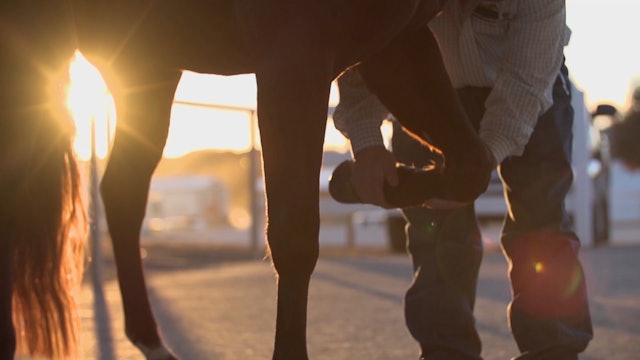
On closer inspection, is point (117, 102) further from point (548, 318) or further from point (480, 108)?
point (548, 318)

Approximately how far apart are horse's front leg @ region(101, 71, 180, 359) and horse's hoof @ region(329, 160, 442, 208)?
2.12ft

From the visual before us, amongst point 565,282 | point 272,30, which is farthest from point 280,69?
point 565,282

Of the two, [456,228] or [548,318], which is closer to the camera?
[548,318]

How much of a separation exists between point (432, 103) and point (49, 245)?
0.91 meters

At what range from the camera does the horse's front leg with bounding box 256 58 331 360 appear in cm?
128

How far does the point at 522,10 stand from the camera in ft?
6.63

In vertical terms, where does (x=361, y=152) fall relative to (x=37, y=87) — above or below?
below

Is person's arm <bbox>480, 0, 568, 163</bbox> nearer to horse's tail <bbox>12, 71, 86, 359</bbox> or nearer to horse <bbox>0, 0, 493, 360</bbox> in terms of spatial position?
horse <bbox>0, 0, 493, 360</bbox>

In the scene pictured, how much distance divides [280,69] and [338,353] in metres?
1.72

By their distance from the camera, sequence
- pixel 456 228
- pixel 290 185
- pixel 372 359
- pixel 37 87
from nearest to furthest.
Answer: pixel 290 185 → pixel 37 87 → pixel 456 228 → pixel 372 359

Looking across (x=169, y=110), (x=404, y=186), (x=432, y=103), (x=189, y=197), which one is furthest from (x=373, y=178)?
(x=189, y=197)

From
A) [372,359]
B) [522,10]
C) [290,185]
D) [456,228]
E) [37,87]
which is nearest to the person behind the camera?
[290,185]

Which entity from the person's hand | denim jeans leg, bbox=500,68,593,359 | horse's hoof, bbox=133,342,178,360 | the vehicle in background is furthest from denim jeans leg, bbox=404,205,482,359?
the vehicle in background

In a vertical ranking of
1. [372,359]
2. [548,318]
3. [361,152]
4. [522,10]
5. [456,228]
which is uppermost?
[522,10]
